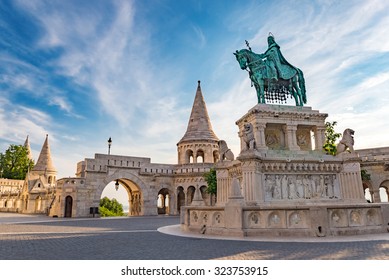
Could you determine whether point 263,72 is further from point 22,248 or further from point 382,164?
point 382,164

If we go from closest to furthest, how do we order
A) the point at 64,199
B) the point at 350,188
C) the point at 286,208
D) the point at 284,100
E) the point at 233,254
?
1. the point at 233,254
2. the point at 286,208
3. the point at 350,188
4. the point at 284,100
5. the point at 64,199

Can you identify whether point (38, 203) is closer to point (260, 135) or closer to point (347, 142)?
point (260, 135)

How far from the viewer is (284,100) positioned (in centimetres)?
1628

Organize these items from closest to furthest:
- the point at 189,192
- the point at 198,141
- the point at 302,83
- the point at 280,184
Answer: the point at 280,184 → the point at 302,83 → the point at 189,192 → the point at 198,141

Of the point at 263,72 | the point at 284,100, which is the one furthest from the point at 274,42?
the point at 284,100

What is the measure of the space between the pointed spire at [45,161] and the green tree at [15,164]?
15.6 ft

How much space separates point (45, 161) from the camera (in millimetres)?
55000

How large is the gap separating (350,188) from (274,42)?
29.7 feet

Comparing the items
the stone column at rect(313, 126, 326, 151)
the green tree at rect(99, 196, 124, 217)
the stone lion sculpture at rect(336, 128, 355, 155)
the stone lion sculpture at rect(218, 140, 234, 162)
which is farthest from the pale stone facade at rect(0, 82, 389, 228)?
the green tree at rect(99, 196, 124, 217)

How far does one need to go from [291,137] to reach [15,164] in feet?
199

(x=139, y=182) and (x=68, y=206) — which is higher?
(x=139, y=182)

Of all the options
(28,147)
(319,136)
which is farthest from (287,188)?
(28,147)

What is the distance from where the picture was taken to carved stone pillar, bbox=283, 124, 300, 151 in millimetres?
14984

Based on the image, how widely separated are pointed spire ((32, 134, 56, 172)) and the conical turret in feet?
95.7
